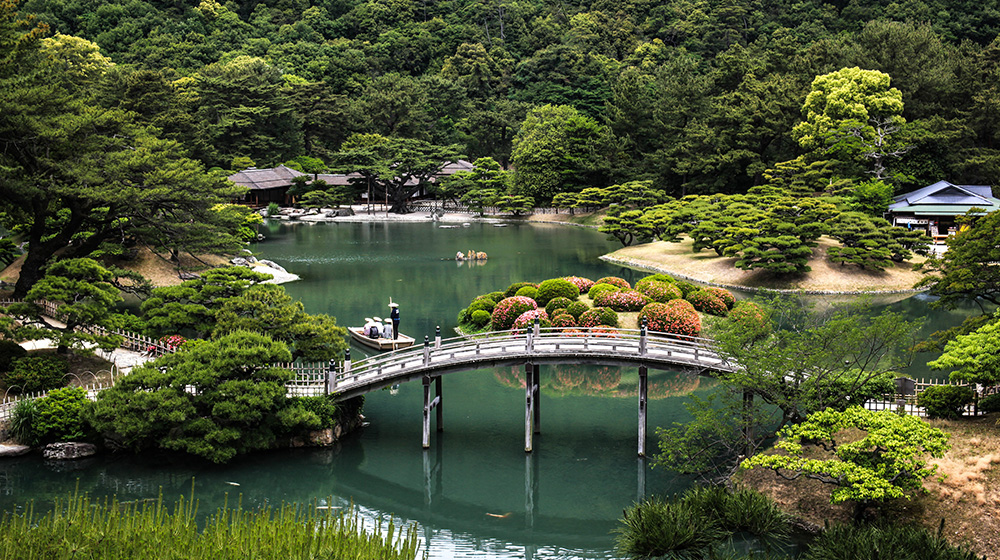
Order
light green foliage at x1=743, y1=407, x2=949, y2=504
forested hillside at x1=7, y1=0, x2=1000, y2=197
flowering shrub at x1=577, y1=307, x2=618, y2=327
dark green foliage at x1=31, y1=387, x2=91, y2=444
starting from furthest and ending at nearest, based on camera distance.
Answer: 1. forested hillside at x1=7, y1=0, x2=1000, y2=197
2. flowering shrub at x1=577, y1=307, x2=618, y2=327
3. dark green foliage at x1=31, y1=387, x2=91, y2=444
4. light green foliage at x1=743, y1=407, x2=949, y2=504

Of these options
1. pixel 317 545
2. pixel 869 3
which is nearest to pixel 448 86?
pixel 869 3

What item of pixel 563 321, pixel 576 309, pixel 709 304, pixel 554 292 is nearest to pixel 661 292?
pixel 709 304

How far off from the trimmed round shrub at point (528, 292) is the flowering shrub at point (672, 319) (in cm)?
495

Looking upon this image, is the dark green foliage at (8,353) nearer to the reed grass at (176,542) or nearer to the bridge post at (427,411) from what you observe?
the reed grass at (176,542)

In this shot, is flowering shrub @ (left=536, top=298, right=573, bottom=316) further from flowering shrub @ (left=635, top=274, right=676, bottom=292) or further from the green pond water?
flowering shrub @ (left=635, top=274, right=676, bottom=292)

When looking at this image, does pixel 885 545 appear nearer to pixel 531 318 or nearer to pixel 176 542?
pixel 176 542

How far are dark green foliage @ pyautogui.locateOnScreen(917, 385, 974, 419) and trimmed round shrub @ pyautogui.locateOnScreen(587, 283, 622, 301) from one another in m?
14.6

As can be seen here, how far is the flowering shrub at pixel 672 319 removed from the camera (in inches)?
1089

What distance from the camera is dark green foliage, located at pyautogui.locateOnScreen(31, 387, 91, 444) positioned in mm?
19766

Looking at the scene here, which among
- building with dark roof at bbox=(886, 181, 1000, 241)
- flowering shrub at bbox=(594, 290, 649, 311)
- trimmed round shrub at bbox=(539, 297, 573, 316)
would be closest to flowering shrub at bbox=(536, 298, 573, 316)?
trimmed round shrub at bbox=(539, 297, 573, 316)

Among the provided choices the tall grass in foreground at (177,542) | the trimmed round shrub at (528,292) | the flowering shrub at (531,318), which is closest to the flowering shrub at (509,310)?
the flowering shrub at (531,318)

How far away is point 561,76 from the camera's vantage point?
94812 mm

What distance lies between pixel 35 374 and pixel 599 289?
19.2 m

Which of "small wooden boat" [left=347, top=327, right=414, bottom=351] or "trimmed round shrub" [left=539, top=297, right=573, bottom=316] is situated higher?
"trimmed round shrub" [left=539, top=297, right=573, bottom=316]
